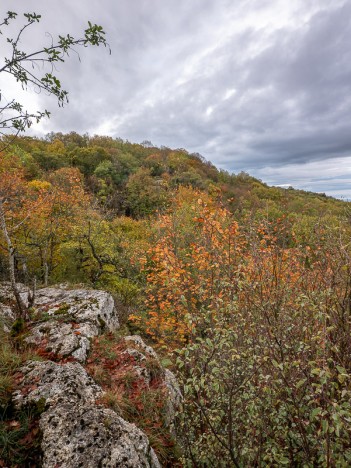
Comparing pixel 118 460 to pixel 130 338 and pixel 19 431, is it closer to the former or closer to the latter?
pixel 19 431

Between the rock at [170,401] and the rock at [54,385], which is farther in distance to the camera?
the rock at [170,401]

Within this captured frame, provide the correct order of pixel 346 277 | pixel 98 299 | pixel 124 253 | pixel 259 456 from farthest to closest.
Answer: pixel 124 253 < pixel 98 299 < pixel 346 277 < pixel 259 456

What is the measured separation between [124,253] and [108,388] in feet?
38.3

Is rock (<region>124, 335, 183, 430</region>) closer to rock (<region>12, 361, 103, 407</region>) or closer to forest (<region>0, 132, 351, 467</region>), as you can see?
forest (<region>0, 132, 351, 467</region>)

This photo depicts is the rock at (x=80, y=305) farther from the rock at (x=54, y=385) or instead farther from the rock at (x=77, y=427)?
the rock at (x=77, y=427)

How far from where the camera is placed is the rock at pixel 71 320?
6.94 metres

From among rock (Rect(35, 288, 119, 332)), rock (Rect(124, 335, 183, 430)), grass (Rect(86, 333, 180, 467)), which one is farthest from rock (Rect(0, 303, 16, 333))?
rock (Rect(124, 335, 183, 430))

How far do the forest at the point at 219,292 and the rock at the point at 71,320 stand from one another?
28.6 inches

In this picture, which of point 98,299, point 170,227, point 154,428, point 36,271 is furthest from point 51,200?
point 154,428

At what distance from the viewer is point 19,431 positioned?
13.0 feet

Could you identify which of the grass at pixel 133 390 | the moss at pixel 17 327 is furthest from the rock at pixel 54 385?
the moss at pixel 17 327

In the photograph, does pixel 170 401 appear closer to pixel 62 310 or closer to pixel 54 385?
pixel 54 385

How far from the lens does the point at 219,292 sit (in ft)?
33.5

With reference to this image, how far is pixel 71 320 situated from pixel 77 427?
14.8 feet
